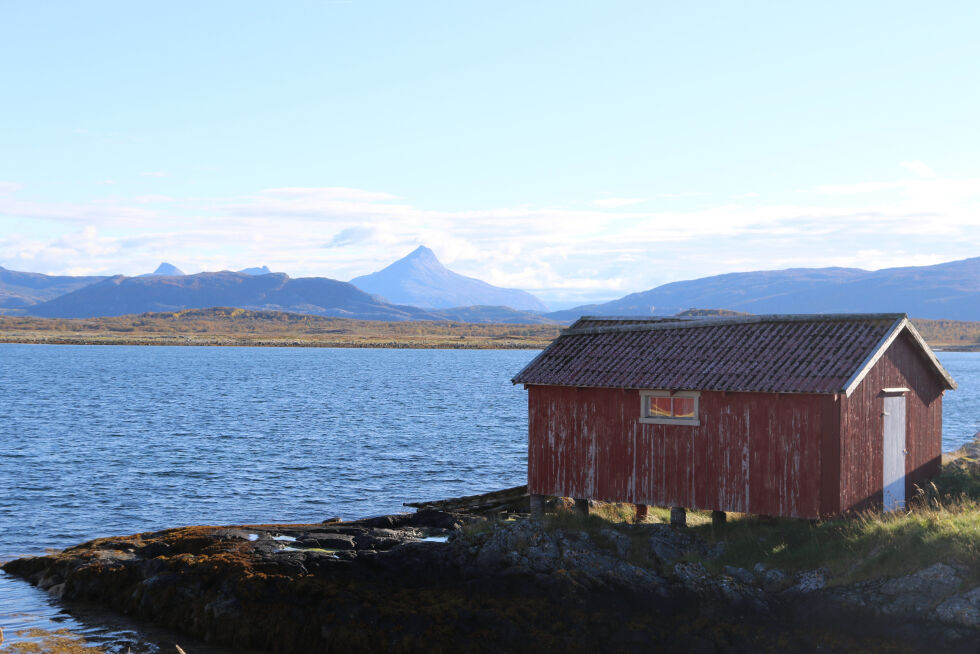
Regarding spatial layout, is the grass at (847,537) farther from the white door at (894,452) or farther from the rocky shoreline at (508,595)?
the white door at (894,452)

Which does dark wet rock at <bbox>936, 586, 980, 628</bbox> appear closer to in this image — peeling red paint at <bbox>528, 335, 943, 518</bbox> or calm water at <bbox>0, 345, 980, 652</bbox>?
peeling red paint at <bbox>528, 335, 943, 518</bbox>

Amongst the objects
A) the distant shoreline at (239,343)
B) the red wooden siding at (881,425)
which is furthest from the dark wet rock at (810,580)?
the distant shoreline at (239,343)

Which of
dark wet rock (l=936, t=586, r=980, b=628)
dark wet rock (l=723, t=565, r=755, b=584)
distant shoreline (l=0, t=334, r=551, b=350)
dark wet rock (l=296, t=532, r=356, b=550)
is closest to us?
dark wet rock (l=936, t=586, r=980, b=628)

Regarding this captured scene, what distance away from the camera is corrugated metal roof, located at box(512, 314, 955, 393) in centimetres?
1964

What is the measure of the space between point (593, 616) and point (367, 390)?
72853 mm

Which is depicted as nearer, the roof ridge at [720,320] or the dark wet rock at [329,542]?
the roof ridge at [720,320]

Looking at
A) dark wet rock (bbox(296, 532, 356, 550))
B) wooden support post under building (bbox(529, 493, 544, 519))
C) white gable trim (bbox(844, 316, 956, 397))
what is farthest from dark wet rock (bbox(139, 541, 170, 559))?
white gable trim (bbox(844, 316, 956, 397))

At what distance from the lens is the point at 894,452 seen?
21.7m

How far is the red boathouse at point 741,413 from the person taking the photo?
63.6 ft

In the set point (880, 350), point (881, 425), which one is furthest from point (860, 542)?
point (880, 350)

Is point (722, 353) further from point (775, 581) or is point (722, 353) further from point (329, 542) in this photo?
point (329, 542)

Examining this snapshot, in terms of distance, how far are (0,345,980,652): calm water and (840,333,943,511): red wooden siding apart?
1388 centimetres

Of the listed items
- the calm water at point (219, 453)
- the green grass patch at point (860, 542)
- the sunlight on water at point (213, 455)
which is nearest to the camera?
the green grass patch at point (860, 542)

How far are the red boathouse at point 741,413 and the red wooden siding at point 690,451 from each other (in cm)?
3
